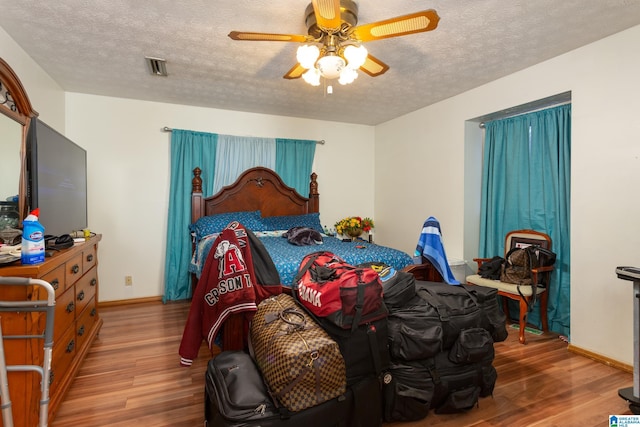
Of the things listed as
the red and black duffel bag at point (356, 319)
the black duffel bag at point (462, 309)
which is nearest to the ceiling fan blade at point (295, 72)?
the red and black duffel bag at point (356, 319)

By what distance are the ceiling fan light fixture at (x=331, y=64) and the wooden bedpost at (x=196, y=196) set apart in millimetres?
2583

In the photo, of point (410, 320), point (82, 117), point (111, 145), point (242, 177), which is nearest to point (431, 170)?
point (242, 177)

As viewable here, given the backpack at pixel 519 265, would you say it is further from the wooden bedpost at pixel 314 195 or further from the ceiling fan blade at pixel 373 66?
the wooden bedpost at pixel 314 195

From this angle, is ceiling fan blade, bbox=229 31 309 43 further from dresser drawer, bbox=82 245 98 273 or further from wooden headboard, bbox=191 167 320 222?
wooden headboard, bbox=191 167 320 222

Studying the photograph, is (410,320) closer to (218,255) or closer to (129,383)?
(218,255)

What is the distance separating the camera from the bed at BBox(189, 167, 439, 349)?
2988 mm

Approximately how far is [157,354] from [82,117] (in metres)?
2.88

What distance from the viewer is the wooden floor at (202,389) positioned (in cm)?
186

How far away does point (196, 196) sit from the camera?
4098mm

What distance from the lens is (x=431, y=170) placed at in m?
4.22

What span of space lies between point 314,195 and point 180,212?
1.83 meters

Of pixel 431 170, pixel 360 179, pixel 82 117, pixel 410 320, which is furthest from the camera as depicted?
pixel 360 179

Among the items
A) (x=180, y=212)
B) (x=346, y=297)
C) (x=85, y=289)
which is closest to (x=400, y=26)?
(x=346, y=297)

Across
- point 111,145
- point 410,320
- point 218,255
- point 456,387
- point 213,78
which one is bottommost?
point 456,387
